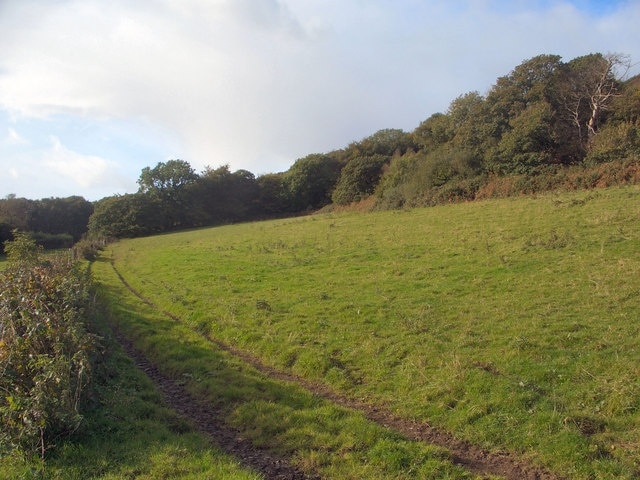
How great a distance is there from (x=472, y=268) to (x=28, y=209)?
82.5 m

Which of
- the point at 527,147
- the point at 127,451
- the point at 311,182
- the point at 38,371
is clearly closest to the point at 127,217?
the point at 311,182

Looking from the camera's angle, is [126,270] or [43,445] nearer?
[43,445]

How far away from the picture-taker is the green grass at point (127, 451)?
657cm

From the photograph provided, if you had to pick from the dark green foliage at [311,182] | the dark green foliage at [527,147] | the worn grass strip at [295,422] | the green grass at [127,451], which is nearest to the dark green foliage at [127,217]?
the dark green foliage at [311,182]

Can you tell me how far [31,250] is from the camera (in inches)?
824

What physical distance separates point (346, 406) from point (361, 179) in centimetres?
6166

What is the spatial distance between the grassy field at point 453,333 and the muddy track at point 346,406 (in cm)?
22

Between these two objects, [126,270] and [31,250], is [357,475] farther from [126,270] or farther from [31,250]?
[126,270]

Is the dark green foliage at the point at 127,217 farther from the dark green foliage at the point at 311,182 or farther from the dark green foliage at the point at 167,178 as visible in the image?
the dark green foliage at the point at 311,182

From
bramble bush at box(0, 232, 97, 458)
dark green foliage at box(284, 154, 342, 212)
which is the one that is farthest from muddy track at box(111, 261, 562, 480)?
dark green foliage at box(284, 154, 342, 212)

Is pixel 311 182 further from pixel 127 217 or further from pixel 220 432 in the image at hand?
pixel 220 432

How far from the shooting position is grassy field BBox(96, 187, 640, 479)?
7543 millimetres

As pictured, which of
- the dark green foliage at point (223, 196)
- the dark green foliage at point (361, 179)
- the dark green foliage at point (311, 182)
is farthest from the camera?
the dark green foliage at point (223, 196)

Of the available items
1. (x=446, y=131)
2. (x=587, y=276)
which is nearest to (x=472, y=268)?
(x=587, y=276)
